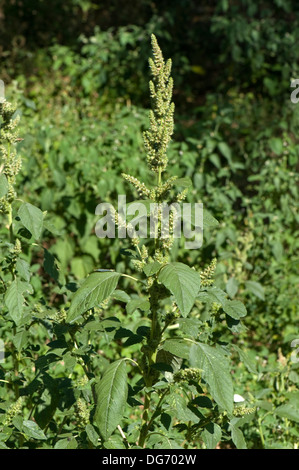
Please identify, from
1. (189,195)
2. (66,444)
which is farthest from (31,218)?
(189,195)

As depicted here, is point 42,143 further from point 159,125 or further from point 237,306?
point 237,306

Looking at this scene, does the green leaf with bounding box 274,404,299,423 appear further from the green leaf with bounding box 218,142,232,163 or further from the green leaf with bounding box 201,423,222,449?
the green leaf with bounding box 218,142,232,163

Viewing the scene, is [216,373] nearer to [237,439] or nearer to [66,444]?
[237,439]

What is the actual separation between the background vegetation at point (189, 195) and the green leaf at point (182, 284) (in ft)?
1.20

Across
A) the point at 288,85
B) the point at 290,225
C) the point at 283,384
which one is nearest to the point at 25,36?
the point at 288,85

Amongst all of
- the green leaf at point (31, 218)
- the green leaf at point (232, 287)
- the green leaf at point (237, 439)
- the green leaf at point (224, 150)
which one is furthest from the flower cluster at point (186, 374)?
the green leaf at point (224, 150)

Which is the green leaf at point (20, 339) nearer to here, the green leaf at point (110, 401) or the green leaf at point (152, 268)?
the green leaf at point (110, 401)

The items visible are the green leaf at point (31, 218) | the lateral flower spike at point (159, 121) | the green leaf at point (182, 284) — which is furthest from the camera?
the green leaf at point (31, 218)

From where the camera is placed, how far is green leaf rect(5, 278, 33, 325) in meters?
1.98

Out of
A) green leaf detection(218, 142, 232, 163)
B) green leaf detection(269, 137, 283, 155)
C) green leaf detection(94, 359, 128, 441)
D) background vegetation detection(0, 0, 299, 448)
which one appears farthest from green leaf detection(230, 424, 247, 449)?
green leaf detection(269, 137, 283, 155)

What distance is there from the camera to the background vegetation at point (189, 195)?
236 centimetres

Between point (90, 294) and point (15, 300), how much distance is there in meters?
0.35

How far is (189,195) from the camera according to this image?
407cm
